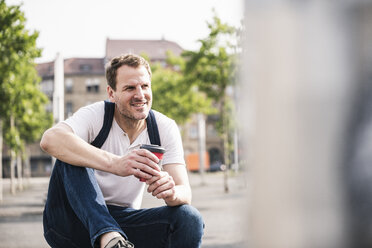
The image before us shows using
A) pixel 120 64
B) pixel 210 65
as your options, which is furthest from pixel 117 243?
pixel 210 65

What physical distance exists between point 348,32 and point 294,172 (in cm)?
13

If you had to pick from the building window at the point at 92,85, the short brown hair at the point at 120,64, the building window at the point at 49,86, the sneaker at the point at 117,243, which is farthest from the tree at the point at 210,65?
the building window at the point at 92,85

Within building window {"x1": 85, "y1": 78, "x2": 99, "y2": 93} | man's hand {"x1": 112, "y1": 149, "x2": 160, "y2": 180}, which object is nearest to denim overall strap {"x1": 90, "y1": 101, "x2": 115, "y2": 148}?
man's hand {"x1": 112, "y1": 149, "x2": 160, "y2": 180}

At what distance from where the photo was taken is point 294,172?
496mm

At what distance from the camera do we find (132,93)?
9.66 ft

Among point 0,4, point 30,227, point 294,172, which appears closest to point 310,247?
point 294,172

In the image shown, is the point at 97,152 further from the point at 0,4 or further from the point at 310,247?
the point at 0,4

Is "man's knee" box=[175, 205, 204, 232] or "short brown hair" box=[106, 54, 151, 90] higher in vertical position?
"short brown hair" box=[106, 54, 151, 90]

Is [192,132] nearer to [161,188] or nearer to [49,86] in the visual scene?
[49,86]

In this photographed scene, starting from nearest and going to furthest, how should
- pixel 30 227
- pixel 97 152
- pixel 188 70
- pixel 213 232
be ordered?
pixel 97 152, pixel 213 232, pixel 30 227, pixel 188 70

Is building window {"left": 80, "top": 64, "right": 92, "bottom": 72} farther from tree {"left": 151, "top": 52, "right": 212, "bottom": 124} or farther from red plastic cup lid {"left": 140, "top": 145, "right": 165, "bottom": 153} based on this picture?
red plastic cup lid {"left": 140, "top": 145, "right": 165, "bottom": 153}

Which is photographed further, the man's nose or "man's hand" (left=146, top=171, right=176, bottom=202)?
the man's nose

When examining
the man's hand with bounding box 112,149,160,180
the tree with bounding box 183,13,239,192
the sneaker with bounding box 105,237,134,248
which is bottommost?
the sneaker with bounding box 105,237,134,248

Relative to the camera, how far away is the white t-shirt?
281 centimetres
